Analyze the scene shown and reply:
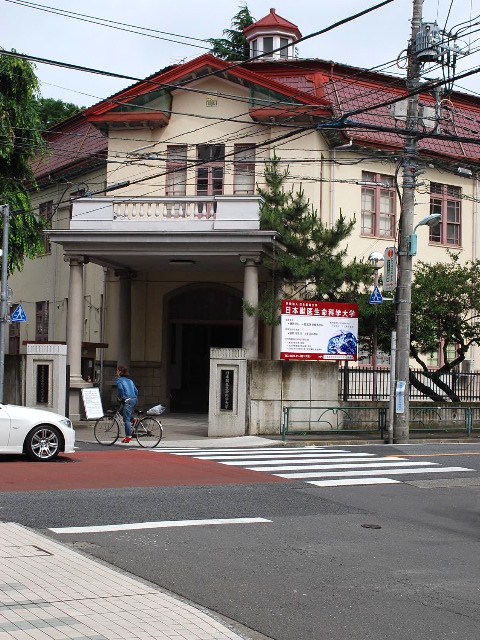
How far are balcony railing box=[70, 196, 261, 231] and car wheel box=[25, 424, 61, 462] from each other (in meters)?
11.6

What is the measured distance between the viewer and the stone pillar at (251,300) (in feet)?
88.4

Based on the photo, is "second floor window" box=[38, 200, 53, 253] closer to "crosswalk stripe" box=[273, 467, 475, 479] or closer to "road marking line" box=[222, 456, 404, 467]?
"road marking line" box=[222, 456, 404, 467]

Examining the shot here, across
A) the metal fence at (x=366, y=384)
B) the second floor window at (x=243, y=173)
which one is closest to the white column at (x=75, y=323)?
the second floor window at (x=243, y=173)

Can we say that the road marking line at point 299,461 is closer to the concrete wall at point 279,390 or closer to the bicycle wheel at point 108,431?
the bicycle wheel at point 108,431

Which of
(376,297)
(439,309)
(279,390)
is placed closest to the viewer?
(376,297)

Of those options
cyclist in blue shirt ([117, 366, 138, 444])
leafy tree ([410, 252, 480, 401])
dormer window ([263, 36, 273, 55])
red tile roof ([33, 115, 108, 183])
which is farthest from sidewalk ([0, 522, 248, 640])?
dormer window ([263, 36, 273, 55])

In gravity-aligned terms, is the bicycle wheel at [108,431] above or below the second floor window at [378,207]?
below

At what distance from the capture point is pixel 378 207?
3303 centimetres

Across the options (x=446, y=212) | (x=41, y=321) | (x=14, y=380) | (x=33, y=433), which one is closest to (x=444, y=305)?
(x=446, y=212)

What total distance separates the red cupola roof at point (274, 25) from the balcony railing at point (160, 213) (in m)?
12.3

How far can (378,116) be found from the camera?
31094 millimetres

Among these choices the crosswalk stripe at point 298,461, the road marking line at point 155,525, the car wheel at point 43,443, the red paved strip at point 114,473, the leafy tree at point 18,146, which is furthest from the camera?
the leafy tree at point 18,146

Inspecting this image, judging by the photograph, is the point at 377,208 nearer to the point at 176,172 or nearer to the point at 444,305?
the point at 444,305

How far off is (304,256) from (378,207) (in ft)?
22.8
